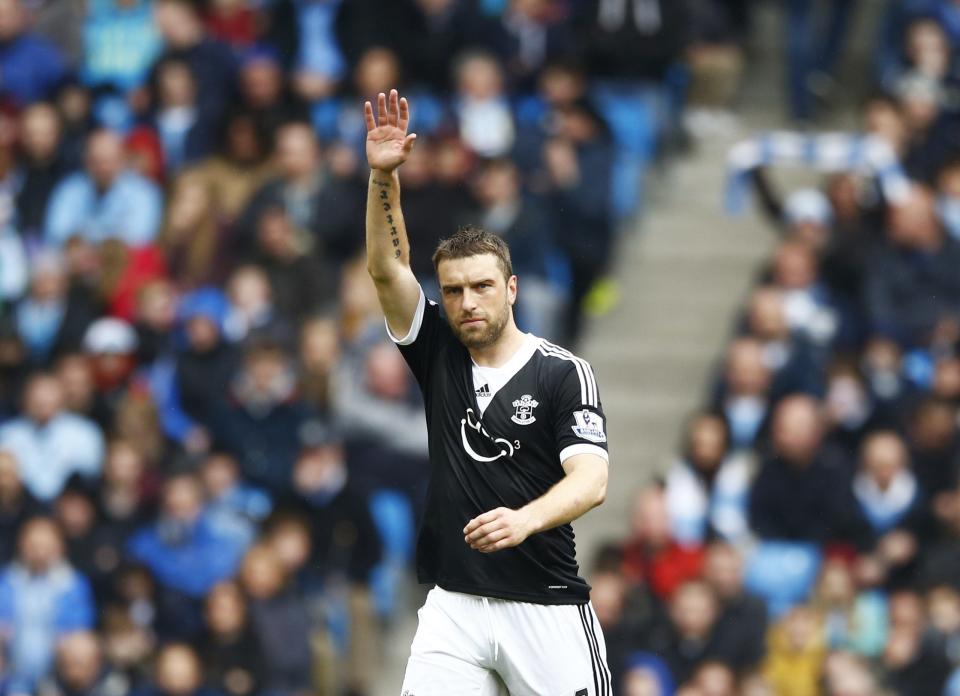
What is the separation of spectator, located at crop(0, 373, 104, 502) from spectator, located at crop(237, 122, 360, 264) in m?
2.03

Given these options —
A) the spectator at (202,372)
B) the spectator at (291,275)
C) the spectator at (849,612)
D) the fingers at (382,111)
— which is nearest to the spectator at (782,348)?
the spectator at (849,612)

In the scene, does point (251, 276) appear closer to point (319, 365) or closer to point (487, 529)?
point (319, 365)

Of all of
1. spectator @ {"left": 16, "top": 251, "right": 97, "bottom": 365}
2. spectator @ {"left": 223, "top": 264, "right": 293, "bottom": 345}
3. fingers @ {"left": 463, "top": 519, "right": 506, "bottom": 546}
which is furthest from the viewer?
spectator @ {"left": 16, "top": 251, "right": 97, "bottom": 365}

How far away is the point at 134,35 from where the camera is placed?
704 inches

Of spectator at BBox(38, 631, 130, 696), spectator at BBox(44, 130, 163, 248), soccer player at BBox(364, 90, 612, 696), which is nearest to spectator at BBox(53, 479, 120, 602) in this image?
spectator at BBox(38, 631, 130, 696)

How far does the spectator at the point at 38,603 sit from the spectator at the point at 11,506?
6.4 inches

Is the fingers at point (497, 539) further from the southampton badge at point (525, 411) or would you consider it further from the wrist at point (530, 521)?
the southampton badge at point (525, 411)

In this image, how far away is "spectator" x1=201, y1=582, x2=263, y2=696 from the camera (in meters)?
12.7

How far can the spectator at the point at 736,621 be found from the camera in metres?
12.1

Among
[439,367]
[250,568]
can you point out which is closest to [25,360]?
[250,568]

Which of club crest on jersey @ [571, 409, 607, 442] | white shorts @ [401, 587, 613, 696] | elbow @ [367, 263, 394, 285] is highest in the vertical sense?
elbow @ [367, 263, 394, 285]

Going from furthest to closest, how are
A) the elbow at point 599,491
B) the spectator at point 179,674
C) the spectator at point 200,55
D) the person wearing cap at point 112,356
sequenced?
the spectator at point 200,55, the person wearing cap at point 112,356, the spectator at point 179,674, the elbow at point 599,491

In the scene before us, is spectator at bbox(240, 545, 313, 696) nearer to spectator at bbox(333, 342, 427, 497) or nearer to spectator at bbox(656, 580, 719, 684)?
spectator at bbox(333, 342, 427, 497)

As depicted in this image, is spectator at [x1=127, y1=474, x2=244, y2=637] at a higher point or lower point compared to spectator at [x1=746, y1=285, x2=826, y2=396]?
lower
